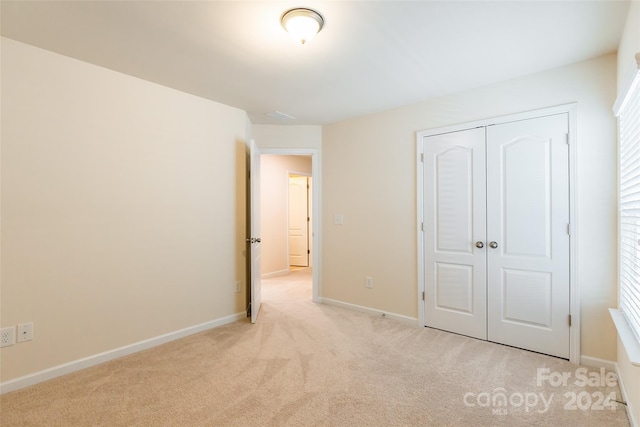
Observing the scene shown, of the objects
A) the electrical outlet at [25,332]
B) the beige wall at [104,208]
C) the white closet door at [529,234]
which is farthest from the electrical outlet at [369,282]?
the electrical outlet at [25,332]

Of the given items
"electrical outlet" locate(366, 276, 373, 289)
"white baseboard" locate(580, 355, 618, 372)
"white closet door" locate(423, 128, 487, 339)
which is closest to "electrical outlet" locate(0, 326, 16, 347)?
"electrical outlet" locate(366, 276, 373, 289)

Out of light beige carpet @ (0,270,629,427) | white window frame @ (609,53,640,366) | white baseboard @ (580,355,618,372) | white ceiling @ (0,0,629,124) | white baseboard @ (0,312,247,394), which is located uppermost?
white ceiling @ (0,0,629,124)

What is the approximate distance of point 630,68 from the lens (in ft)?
5.96

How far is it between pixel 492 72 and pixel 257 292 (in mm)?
3260

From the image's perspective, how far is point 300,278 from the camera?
5898 mm

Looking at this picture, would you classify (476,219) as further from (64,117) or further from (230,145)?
(64,117)

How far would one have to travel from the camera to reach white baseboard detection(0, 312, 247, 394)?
218 cm

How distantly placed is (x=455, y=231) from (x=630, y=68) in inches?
68.7

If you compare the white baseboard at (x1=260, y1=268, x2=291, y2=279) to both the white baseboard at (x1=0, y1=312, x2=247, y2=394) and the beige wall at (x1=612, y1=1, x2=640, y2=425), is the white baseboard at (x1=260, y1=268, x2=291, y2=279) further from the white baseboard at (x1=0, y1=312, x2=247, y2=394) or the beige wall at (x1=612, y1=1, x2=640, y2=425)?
the beige wall at (x1=612, y1=1, x2=640, y2=425)

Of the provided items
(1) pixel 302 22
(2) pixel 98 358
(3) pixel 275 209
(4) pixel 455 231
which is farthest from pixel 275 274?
(1) pixel 302 22

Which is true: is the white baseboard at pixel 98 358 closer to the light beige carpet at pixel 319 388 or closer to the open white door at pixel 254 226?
the light beige carpet at pixel 319 388

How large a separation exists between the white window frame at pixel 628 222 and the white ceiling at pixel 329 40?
0.55 m

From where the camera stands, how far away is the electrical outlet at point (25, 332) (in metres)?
2.19

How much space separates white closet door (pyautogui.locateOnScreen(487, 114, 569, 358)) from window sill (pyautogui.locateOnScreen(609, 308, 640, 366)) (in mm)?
486
